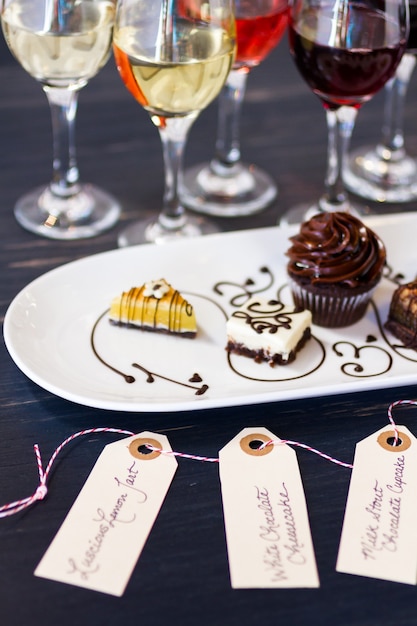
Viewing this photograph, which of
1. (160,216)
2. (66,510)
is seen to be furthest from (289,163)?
(66,510)

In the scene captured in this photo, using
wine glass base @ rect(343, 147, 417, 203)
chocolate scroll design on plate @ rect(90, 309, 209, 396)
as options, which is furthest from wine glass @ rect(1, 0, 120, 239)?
wine glass base @ rect(343, 147, 417, 203)

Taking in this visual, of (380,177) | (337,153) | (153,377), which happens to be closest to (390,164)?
(380,177)

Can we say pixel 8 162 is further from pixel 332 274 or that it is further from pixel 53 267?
pixel 332 274

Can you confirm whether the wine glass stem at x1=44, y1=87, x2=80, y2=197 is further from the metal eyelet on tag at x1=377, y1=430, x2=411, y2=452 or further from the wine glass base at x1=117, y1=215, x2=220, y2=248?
the metal eyelet on tag at x1=377, y1=430, x2=411, y2=452

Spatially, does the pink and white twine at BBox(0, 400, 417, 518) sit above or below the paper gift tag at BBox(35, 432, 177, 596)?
below

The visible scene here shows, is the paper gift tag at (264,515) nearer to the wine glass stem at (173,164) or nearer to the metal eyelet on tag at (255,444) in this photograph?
the metal eyelet on tag at (255,444)

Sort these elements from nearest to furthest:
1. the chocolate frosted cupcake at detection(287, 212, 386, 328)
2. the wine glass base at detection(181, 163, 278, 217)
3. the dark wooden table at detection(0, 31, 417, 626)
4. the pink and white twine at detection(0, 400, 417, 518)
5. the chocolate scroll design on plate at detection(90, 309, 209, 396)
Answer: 1. the dark wooden table at detection(0, 31, 417, 626)
2. the pink and white twine at detection(0, 400, 417, 518)
3. the chocolate scroll design on plate at detection(90, 309, 209, 396)
4. the chocolate frosted cupcake at detection(287, 212, 386, 328)
5. the wine glass base at detection(181, 163, 278, 217)

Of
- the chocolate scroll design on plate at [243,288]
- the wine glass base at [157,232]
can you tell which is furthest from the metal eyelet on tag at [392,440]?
the wine glass base at [157,232]

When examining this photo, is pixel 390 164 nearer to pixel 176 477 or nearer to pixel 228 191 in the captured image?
pixel 228 191
